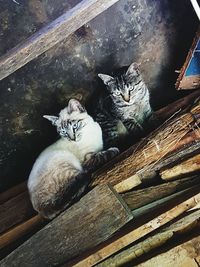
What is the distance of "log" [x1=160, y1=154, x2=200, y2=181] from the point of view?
310cm

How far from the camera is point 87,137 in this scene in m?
3.62

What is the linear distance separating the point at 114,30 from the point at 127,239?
1912 mm

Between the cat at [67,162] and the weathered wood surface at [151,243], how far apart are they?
59 cm

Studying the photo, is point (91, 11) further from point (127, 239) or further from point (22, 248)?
point (22, 248)

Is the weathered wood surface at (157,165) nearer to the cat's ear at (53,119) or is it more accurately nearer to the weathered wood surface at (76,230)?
the weathered wood surface at (76,230)

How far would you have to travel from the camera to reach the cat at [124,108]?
3502 millimetres

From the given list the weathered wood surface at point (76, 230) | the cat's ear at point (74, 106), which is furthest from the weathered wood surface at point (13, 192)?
the cat's ear at point (74, 106)

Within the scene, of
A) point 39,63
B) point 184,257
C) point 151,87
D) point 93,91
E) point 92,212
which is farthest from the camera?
point 151,87

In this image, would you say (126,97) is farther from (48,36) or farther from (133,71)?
(48,36)

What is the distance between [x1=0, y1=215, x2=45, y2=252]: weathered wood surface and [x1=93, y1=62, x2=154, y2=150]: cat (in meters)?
0.98

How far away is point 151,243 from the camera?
2.96 meters

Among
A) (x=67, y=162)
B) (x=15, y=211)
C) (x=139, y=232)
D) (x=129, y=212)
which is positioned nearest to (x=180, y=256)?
(x=139, y=232)

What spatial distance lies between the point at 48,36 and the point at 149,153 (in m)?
1.21

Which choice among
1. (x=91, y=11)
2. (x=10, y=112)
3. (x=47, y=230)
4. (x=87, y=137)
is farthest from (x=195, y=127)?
(x=10, y=112)
